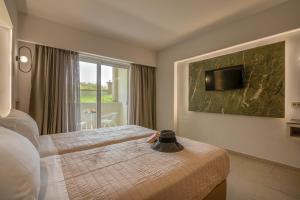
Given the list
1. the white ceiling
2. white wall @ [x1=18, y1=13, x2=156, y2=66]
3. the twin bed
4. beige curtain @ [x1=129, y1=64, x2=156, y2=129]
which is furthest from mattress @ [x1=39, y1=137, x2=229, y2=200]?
beige curtain @ [x1=129, y1=64, x2=156, y2=129]

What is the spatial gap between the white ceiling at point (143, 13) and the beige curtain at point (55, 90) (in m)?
0.72

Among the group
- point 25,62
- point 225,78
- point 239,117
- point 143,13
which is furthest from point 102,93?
point 239,117

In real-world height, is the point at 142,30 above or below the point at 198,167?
above

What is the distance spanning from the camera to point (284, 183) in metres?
2.08

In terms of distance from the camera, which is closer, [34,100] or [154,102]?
[34,100]

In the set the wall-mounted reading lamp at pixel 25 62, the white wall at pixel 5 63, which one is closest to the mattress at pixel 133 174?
the white wall at pixel 5 63

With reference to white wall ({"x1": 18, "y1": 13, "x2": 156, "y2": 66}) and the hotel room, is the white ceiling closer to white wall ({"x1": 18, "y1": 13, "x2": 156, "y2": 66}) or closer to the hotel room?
the hotel room

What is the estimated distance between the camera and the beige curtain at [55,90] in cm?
296

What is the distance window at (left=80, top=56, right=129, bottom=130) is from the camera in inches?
147

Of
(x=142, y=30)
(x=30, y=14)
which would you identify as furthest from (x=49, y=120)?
(x=142, y=30)

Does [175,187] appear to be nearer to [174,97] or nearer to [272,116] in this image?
[272,116]

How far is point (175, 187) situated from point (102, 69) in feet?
11.7

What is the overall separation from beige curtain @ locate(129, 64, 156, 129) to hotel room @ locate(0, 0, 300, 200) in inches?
1.3

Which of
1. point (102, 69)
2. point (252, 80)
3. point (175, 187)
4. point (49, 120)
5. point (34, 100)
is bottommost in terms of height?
point (175, 187)
